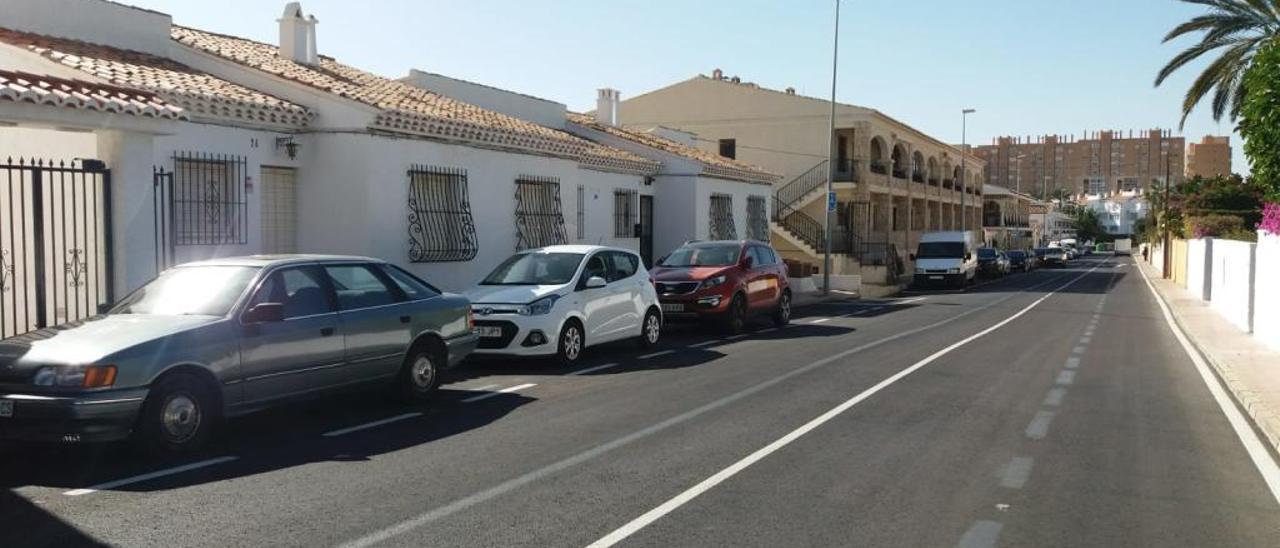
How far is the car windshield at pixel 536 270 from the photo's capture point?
42.8ft

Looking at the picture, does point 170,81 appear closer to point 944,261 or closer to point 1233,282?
point 1233,282

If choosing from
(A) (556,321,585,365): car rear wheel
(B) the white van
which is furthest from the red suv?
(B) the white van

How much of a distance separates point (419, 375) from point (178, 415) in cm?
270

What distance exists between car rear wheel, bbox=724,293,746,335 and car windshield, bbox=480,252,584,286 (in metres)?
4.24

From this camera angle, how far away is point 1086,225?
479ft

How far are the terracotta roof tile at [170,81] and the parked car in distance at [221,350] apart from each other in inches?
206

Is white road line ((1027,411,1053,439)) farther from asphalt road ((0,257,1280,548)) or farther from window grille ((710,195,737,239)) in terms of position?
window grille ((710,195,737,239))

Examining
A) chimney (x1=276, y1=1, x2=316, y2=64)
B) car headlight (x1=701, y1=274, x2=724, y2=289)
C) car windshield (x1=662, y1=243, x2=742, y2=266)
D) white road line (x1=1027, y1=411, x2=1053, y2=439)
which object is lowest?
white road line (x1=1027, y1=411, x2=1053, y2=439)

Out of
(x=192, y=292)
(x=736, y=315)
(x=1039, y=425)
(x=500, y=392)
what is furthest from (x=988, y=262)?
(x=192, y=292)

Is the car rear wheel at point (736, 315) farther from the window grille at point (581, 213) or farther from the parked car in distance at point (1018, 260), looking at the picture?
the parked car in distance at point (1018, 260)

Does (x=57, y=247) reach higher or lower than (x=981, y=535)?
higher

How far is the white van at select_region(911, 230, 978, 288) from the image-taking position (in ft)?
125

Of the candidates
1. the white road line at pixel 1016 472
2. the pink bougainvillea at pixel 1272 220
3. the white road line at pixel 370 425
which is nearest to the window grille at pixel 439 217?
the white road line at pixel 370 425

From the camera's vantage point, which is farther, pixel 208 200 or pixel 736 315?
pixel 736 315
